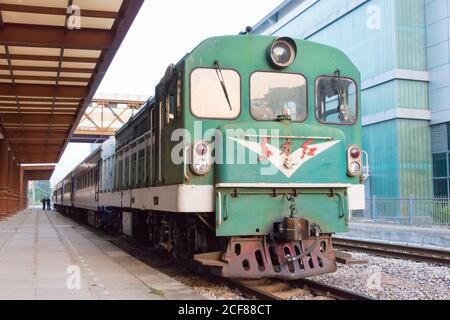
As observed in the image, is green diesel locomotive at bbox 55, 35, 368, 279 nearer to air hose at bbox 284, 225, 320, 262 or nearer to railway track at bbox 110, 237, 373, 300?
air hose at bbox 284, 225, 320, 262

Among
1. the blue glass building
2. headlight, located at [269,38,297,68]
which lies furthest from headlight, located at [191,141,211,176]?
the blue glass building

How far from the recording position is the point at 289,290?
278 inches

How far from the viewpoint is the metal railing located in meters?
19.8

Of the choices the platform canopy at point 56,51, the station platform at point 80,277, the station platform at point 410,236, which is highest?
the platform canopy at point 56,51

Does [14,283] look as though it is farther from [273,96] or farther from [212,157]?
[273,96]

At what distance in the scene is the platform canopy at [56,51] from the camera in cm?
1085

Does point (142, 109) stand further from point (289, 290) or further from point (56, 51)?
point (289, 290)

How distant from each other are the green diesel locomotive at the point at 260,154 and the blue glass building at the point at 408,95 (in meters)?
18.5

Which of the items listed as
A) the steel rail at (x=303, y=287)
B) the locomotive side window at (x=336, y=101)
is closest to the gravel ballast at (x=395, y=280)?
the steel rail at (x=303, y=287)

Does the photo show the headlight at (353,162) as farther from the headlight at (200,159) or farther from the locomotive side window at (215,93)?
the headlight at (200,159)

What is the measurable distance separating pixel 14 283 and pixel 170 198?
2.41m

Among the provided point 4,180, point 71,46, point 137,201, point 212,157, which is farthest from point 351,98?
point 4,180

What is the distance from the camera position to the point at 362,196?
7633 millimetres

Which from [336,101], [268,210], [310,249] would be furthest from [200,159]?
[336,101]
